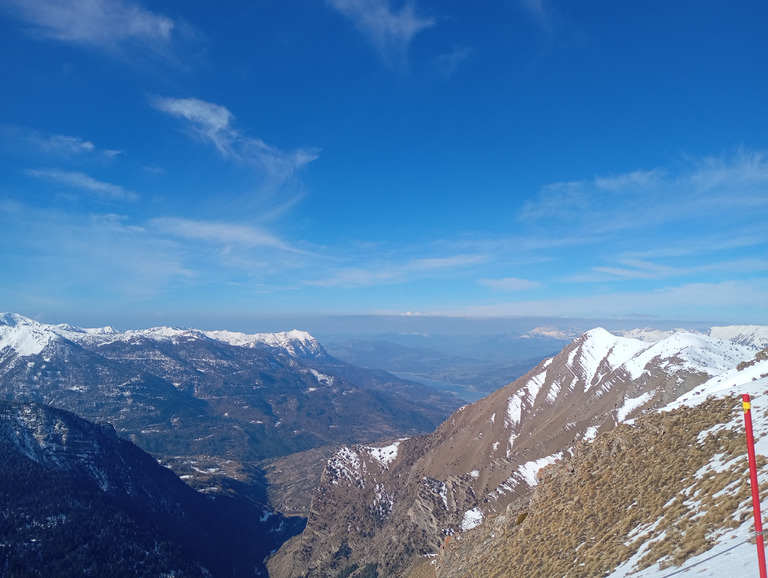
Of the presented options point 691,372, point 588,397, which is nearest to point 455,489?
point 588,397

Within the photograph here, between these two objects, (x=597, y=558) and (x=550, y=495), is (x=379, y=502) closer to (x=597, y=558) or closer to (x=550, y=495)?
(x=550, y=495)

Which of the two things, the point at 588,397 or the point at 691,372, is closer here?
the point at 691,372

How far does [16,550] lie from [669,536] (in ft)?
512

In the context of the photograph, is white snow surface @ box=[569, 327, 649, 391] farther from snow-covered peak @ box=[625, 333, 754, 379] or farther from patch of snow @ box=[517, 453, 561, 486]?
patch of snow @ box=[517, 453, 561, 486]

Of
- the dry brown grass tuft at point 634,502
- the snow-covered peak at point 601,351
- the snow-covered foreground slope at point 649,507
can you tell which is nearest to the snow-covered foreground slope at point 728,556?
the snow-covered foreground slope at point 649,507

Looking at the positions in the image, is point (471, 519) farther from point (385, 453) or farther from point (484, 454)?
point (385, 453)

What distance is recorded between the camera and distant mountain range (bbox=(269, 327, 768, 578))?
4082 inches

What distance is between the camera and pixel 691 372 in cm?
10212

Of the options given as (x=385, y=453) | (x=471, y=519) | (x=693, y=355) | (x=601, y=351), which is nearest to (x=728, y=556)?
(x=471, y=519)

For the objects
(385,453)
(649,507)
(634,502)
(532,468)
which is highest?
(649,507)

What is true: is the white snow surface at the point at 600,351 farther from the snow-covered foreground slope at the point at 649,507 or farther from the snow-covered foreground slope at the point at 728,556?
the snow-covered foreground slope at the point at 728,556

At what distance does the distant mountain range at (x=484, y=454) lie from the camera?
340ft

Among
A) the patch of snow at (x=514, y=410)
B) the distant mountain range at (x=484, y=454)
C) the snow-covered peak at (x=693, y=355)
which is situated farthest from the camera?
the patch of snow at (x=514, y=410)

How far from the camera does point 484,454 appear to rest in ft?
432
